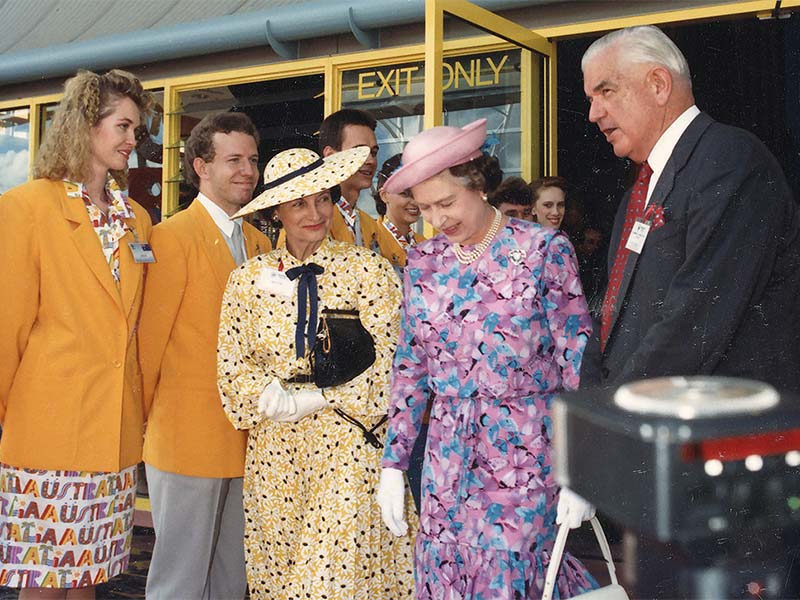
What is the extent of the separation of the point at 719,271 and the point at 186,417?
1840mm

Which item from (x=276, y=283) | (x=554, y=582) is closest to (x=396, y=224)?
(x=276, y=283)

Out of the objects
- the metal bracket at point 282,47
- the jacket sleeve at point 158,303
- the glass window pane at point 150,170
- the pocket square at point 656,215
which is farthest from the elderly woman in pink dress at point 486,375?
the glass window pane at point 150,170

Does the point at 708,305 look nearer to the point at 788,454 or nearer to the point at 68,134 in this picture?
the point at 788,454

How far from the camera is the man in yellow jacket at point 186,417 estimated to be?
291 cm

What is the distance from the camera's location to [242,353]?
2752 mm

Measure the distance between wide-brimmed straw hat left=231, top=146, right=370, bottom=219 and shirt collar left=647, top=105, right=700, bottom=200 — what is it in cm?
95

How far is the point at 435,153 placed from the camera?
2.28m

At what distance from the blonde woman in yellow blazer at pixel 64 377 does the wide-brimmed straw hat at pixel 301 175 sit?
475 mm

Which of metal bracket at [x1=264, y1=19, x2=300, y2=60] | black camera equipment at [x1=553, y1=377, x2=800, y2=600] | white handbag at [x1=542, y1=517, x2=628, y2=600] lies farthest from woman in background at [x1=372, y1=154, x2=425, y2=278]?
black camera equipment at [x1=553, y1=377, x2=800, y2=600]

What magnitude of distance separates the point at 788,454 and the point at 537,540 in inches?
59.9

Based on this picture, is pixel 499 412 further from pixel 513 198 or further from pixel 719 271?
pixel 513 198

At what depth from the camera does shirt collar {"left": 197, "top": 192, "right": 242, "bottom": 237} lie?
3.14 metres

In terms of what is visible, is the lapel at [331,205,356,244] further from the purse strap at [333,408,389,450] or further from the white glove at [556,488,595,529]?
the white glove at [556,488,595,529]

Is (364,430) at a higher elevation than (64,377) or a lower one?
lower
